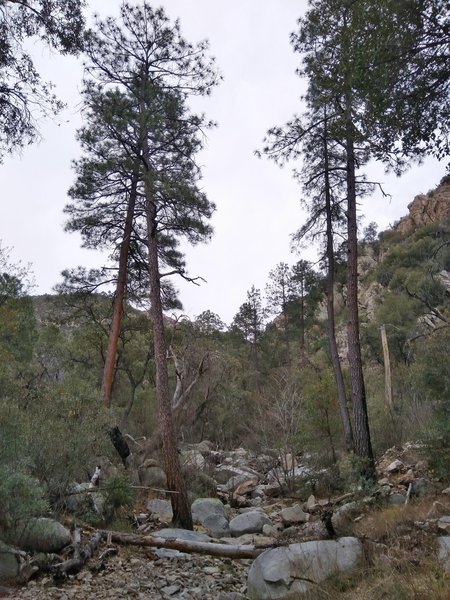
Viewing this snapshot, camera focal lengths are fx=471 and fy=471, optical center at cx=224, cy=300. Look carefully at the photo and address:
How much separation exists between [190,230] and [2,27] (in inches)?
239

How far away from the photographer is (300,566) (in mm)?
4965

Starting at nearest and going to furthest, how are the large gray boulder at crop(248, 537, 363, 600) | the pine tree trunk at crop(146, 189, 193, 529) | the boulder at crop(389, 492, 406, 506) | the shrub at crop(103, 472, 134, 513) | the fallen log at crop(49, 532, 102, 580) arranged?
the large gray boulder at crop(248, 537, 363, 600)
the fallen log at crop(49, 532, 102, 580)
the boulder at crop(389, 492, 406, 506)
the shrub at crop(103, 472, 134, 513)
the pine tree trunk at crop(146, 189, 193, 529)

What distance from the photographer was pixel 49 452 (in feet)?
23.4

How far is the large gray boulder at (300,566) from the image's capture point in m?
4.81

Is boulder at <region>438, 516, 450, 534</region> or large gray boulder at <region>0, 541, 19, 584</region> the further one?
boulder at <region>438, 516, 450, 534</region>

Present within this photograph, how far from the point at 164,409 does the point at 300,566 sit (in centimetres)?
546

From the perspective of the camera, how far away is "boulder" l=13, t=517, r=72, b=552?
223 inches

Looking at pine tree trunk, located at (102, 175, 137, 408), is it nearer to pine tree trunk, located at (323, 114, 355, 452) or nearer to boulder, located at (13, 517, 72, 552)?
pine tree trunk, located at (323, 114, 355, 452)

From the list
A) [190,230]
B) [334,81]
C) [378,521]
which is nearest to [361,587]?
[378,521]

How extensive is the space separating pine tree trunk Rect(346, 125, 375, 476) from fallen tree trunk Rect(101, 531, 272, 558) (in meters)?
4.71

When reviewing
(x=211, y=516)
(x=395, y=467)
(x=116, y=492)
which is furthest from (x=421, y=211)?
(x=116, y=492)

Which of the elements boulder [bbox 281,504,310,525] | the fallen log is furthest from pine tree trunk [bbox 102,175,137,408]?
the fallen log

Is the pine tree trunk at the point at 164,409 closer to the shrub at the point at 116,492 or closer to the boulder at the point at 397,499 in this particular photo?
the shrub at the point at 116,492

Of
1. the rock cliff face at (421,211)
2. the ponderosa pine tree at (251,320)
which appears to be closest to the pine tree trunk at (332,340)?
the ponderosa pine tree at (251,320)
